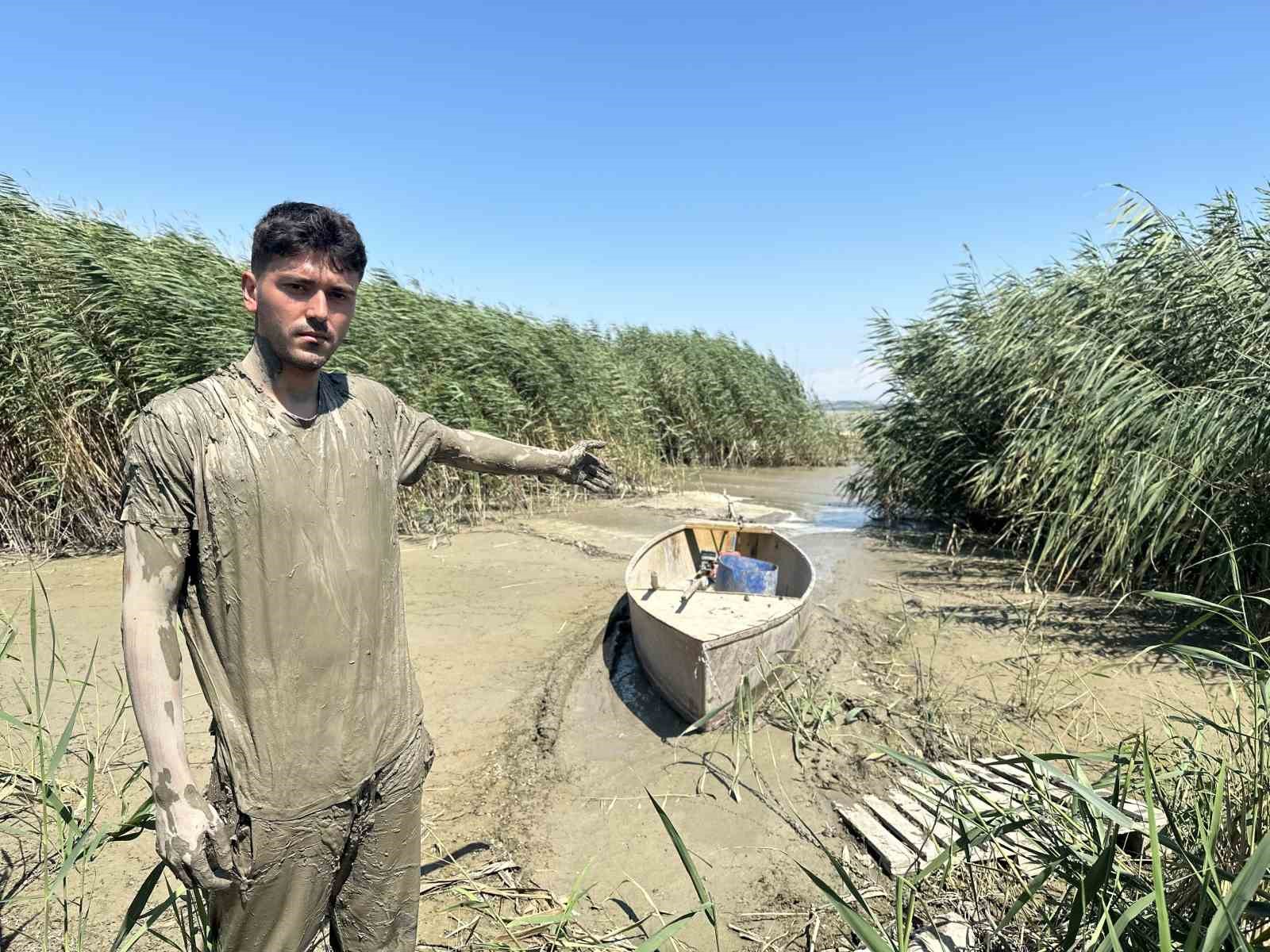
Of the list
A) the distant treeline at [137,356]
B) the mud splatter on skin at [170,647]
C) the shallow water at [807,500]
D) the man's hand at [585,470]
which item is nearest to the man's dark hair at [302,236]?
the mud splatter on skin at [170,647]

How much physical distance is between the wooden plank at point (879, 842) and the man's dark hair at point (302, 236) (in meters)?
3.33

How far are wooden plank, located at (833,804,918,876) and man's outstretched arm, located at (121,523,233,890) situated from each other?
293 centimetres

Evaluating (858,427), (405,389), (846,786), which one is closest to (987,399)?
(858,427)

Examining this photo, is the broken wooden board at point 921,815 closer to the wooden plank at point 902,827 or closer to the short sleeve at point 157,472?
the wooden plank at point 902,827

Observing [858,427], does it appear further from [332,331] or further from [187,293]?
[332,331]

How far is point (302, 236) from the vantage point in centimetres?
160

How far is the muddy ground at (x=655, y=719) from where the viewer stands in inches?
139

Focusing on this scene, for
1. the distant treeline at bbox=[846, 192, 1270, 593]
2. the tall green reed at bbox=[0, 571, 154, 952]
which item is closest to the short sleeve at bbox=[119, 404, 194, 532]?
the tall green reed at bbox=[0, 571, 154, 952]

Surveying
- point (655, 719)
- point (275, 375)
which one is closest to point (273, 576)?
point (275, 375)

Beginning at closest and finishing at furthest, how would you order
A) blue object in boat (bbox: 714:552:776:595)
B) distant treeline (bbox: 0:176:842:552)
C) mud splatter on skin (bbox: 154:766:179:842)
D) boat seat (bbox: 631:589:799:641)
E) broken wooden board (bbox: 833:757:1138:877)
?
mud splatter on skin (bbox: 154:766:179:842)
broken wooden board (bbox: 833:757:1138:877)
boat seat (bbox: 631:589:799:641)
blue object in boat (bbox: 714:552:776:595)
distant treeline (bbox: 0:176:842:552)

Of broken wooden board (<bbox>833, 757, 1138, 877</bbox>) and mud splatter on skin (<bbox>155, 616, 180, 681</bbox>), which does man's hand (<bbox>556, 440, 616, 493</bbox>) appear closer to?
mud splatter on skin (<bbox>155, 616, 180, 681</bbox>)

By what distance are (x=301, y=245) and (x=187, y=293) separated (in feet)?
26.7

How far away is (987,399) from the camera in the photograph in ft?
33.1

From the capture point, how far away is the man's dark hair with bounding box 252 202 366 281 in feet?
5.24
